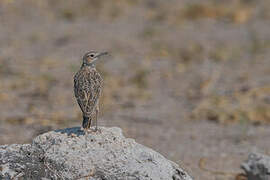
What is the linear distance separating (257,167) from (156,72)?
706 centimetres

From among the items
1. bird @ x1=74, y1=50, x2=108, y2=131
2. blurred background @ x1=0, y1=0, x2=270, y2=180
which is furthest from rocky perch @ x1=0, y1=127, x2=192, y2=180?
blurred background @ x1=0, y1=0, x2=270, y2=180

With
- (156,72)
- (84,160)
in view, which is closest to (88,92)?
(84,160)

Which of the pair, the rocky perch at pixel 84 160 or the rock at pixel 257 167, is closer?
the rocky perch at pixel 84 160

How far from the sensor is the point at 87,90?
569cm

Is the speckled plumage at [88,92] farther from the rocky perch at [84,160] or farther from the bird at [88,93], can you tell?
the rocky perch at [84,160]

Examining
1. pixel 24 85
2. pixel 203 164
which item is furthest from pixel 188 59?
pixel 203 164

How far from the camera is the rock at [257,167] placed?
7.09 meters

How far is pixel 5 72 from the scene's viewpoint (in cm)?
1362

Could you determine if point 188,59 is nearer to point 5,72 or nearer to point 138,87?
point 138,87

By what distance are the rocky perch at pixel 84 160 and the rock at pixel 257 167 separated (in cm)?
200

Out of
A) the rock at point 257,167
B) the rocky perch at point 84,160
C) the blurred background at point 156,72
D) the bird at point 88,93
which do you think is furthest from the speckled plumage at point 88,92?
the blurred background at point 156,72

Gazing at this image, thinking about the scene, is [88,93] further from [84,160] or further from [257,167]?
[257,167]

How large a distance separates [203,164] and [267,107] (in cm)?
300

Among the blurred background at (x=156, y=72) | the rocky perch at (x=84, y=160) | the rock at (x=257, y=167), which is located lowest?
the rocky perch at (x=84, y=160)
